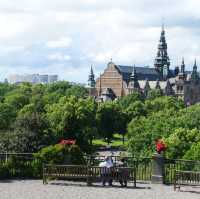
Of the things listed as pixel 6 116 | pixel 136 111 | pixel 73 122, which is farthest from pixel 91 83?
pixel 73 122

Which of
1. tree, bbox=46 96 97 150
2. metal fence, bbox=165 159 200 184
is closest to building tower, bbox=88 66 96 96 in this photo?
tree, bbox=46 96 97 150

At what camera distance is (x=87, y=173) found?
23406 mm

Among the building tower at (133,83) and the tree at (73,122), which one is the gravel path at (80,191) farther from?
the building tower at (133,83)

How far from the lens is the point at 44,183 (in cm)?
2334

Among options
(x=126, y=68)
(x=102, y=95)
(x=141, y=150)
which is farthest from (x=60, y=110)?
(x=126, y=68)

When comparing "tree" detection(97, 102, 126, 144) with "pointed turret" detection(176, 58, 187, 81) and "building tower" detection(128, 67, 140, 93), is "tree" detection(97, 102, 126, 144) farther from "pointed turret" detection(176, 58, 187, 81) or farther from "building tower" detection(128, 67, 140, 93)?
"pointed turret" detection(176, 58, 187, 81)

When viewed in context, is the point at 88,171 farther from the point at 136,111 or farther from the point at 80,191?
the point at 136,111

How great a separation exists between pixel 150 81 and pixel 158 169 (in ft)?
469

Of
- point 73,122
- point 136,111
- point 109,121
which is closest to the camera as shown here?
point 73,122

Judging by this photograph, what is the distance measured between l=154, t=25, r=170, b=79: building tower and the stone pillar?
15123 centimetres

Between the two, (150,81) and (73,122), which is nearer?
(73,122)

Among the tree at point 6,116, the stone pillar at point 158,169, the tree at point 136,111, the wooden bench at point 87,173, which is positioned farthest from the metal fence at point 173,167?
the tree at point 136,111

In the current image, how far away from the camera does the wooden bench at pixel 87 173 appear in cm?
2306

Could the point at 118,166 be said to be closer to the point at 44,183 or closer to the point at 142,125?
the point at 44,183
